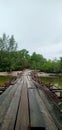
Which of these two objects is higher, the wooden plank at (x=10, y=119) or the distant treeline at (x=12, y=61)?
the distant treeline at (x=12, y=61)

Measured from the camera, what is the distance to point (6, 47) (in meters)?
74.0

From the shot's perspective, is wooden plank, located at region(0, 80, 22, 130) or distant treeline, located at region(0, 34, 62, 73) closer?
wooden plank, located at region(0, 80, 22, 130)

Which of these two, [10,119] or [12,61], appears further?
[12,61]

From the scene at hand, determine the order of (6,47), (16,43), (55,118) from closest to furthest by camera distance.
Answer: (55,118) → (6,47) → (16,43)

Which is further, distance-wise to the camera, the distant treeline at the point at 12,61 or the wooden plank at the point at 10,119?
the distant treeline at the point at 12,61

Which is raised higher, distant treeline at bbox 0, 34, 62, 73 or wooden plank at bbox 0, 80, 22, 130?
distant treeline at bbox 0, 34, 62, 73

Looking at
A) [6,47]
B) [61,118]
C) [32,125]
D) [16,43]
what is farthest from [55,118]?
[16,43]

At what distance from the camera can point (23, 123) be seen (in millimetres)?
4676

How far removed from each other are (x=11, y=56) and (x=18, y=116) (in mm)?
65716

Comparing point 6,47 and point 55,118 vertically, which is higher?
point 6,47

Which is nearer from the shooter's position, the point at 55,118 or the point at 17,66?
the point at 55,118

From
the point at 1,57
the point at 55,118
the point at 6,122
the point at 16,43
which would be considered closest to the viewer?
the point at 6,122

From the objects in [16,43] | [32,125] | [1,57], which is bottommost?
[32,125]

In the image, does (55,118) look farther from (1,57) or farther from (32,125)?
(1,57)
